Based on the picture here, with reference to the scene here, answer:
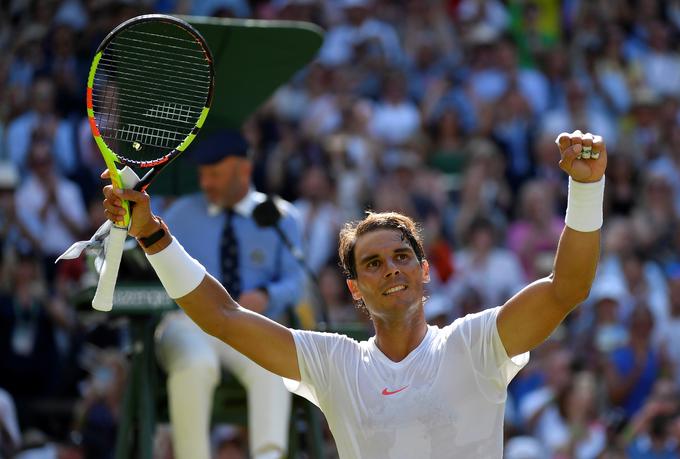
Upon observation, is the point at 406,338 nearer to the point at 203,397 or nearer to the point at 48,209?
the point at 203,397

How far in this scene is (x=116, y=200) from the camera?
4.16 meters

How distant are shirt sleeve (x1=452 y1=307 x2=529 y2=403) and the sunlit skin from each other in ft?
0.66

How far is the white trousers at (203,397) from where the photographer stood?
20.8ft

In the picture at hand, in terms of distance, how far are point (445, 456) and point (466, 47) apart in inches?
401

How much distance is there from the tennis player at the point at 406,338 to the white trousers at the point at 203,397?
6.42ft

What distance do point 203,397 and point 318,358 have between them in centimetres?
212

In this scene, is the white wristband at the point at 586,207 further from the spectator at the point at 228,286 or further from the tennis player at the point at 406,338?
the spectator at the point at 228,286

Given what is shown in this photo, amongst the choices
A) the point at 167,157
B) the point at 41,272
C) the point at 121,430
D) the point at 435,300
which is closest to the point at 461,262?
the point at 435,300

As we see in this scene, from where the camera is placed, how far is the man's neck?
14.2 ft

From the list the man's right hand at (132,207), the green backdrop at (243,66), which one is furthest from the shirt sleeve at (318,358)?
the green backdrop at (243,66)

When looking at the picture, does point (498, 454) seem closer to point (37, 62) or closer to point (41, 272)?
point (41, 272)

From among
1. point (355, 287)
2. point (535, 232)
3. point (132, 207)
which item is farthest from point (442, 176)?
point (132, 207)

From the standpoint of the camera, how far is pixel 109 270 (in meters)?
4.20

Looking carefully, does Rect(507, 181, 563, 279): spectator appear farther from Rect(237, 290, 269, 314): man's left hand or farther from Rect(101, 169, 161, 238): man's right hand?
Rect(101, 169, 161, 238): man's right hand
